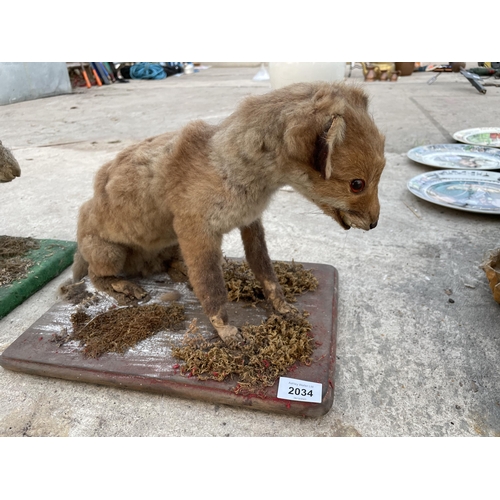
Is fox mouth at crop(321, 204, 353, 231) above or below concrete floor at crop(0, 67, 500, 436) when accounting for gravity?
above

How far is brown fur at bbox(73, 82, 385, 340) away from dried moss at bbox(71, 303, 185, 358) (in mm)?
187

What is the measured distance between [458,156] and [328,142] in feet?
12.9

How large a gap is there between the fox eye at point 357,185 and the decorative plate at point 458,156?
337cm

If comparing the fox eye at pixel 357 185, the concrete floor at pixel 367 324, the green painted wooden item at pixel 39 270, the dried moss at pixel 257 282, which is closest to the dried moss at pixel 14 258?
the green painted wooden item at pixel 39 270

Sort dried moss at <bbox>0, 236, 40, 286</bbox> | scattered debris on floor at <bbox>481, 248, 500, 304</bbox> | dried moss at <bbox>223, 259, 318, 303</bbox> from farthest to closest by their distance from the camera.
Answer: dried moss at <bbox>0, 236, 40, 286</bbox> → dried moss at <bbox>223, 259, 318, 303</bbox> → scattered debris on floor at <bbox>481, 248, 500, 304</bbox>

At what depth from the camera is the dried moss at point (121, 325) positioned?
6.70 feet

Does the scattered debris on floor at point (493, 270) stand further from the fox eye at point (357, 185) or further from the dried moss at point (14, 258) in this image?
the dried moss at point (14, 258)

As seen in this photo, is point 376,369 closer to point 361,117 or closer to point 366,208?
point 366,208

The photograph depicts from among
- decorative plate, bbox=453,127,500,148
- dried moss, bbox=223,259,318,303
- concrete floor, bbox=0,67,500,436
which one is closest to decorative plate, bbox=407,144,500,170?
concrete floor, bbox=0,67,500,436

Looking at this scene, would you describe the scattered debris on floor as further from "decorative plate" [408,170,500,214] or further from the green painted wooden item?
the green painted wooden item

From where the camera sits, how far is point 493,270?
91.7 inches

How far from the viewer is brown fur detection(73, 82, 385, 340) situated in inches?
59.0

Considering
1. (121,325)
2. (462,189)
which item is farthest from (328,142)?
(462,189)

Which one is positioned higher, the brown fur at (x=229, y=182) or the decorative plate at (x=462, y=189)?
the brown fur at (x=229, y=182)
